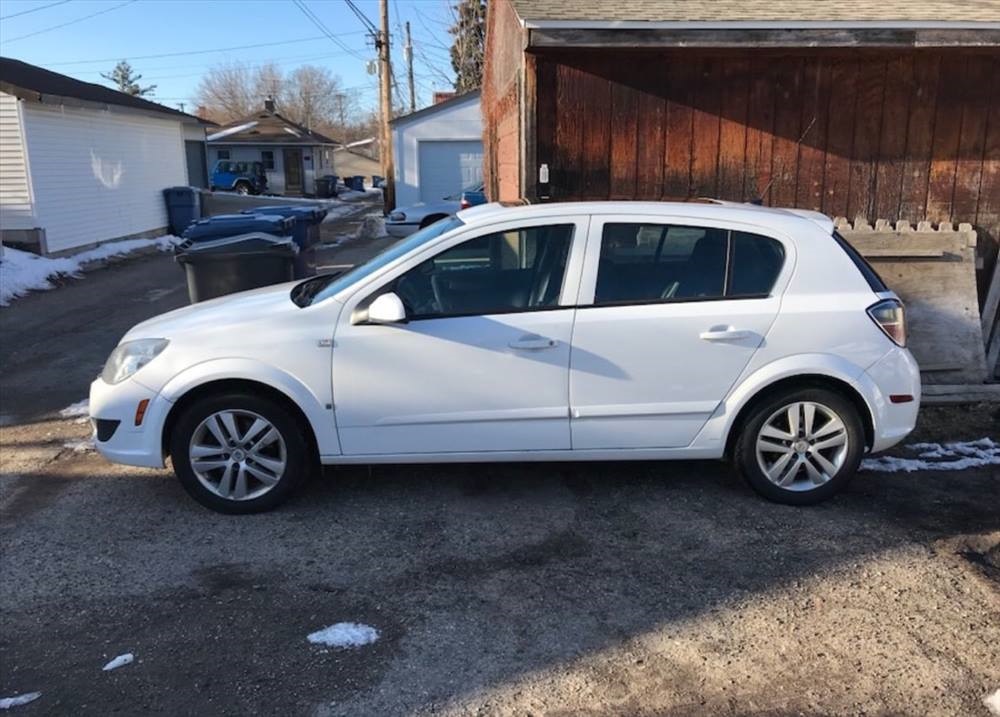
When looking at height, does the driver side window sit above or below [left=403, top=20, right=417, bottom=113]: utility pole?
below

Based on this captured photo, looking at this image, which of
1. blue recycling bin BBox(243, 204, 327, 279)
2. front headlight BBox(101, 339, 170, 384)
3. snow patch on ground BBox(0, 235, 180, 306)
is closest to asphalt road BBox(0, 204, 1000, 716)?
front headlight BBox(101, 339, 170, 384)

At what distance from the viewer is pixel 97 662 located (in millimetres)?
3312

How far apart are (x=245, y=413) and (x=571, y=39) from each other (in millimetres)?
4227

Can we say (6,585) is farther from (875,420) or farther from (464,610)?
(875,420)

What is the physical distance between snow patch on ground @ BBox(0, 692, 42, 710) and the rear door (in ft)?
8.78

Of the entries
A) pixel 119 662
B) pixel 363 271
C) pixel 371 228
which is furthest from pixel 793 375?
pixel 371 228

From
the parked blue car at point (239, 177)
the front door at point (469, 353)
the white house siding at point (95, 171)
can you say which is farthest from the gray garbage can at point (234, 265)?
the parked blue car at point (239, 177)

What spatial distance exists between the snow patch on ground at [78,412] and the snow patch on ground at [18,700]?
12.0ft

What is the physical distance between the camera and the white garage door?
25.9 m

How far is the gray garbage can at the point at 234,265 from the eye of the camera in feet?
23.1

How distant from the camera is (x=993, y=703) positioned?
3.04m

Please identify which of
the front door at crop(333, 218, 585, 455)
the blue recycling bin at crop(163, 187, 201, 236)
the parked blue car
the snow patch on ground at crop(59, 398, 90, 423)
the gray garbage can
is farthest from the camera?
the parked blue car

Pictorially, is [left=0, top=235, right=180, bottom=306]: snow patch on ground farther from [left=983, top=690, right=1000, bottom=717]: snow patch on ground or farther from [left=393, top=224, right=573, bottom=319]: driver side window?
[left=983, top=690, right=1000, bottom=717]: snow patch on ground

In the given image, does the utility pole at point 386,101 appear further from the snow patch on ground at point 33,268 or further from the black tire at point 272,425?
the black tire at point 272,425
